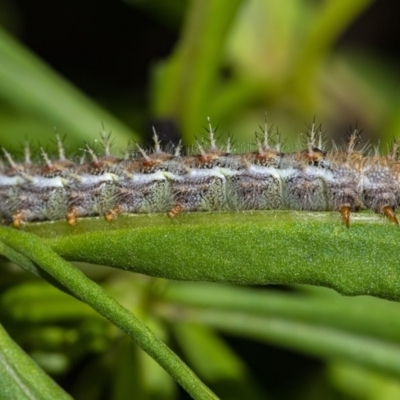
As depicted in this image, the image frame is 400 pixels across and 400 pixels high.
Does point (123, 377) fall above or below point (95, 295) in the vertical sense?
below

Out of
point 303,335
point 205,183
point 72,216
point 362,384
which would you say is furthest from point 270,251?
point 362,384

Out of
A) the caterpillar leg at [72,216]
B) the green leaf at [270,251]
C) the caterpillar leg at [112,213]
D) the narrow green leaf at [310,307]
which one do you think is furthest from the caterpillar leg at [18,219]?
the narrow green leaf at [310,307]

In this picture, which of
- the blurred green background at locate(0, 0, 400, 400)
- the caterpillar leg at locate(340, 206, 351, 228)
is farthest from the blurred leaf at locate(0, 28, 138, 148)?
the caterpillar leg at locate(340, 206, 351, 228)

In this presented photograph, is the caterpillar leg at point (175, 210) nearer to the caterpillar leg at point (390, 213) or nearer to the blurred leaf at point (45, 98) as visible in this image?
the caterpillar leg at point (390, 213)

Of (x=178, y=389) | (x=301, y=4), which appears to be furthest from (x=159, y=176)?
(x=301, y=4)

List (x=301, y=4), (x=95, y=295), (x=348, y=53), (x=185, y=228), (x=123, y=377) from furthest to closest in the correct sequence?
(x=348, y=53) → (x=301, y=4) → (x=123, y=377) → (x=185, y=228) → (x=95, y=295)

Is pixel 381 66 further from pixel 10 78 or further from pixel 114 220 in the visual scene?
pixel 114 220
